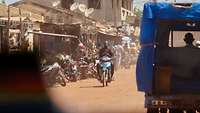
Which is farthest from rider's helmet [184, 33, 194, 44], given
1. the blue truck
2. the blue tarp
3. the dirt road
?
the dirt road

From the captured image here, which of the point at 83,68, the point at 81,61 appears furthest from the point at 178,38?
the point at 81,61

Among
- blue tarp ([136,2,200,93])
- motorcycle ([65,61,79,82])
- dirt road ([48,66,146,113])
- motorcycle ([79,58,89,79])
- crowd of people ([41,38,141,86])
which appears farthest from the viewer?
motorcycle ([79,58,89,79])

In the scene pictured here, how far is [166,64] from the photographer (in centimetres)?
1074

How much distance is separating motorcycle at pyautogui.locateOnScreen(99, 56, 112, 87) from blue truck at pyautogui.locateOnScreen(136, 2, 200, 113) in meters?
9.10

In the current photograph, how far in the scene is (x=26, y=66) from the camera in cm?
1812

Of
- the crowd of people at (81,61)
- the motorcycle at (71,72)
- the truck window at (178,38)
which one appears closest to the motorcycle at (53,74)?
the crowd of people at (81,61)

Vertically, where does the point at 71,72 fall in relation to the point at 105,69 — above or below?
below

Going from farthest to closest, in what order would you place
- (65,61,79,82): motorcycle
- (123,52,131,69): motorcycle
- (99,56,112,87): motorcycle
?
(123,52,131,69): motorcycle
(65,61,79,82): motorcycle
(99,56,112,87): motorcycle

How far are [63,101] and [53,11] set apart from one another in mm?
20967

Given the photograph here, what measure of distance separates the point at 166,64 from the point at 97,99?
4830 millimetres

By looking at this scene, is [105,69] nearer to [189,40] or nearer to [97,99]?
[97,99]

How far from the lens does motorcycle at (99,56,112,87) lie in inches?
790

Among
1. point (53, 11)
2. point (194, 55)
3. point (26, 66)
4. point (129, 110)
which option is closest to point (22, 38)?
point (26, 66)

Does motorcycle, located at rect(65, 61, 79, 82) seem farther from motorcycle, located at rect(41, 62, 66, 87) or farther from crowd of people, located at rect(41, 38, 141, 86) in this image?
motorcycle, located at rect(41, 62, 66, 87)
